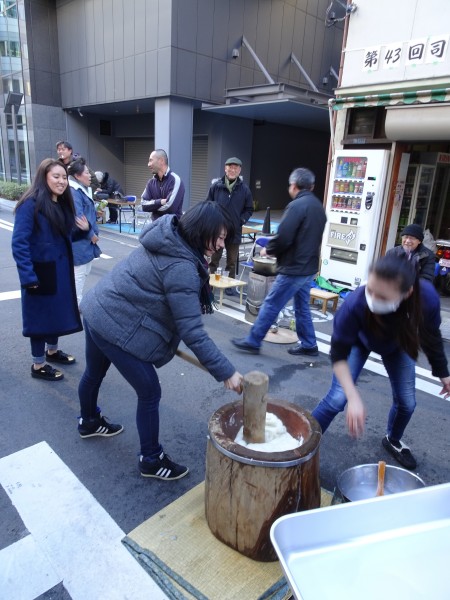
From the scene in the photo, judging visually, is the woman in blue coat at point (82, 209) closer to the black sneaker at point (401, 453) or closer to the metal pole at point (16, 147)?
the black sneaker at point (401, 453)

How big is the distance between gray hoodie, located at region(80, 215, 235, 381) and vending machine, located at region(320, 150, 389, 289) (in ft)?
17.3

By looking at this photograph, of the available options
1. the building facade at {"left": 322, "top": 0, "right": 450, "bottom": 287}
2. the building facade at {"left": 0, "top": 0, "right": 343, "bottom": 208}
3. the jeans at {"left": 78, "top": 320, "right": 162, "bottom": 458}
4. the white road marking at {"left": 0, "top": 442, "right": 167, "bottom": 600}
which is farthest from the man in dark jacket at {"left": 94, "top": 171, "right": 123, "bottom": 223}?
the white road marking at {"left": 0, "top": 442, "right": 167, "bottom": 600}

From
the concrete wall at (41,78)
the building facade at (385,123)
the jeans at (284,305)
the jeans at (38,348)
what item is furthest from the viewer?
the concrete wall at (41,78)

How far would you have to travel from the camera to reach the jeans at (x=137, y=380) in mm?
2336

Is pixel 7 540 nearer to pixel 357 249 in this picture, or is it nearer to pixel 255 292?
pixel 255 292

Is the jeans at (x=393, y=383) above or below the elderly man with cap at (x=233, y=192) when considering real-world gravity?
below

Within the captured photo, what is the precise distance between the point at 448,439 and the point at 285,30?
14661 millimetres

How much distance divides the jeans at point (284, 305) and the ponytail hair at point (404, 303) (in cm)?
Answer: 200

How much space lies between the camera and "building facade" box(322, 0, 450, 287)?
5828mm

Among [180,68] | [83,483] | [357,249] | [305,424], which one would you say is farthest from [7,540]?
[180,68]

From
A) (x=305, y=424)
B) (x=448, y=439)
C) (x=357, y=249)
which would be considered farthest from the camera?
(x=357, y=249)

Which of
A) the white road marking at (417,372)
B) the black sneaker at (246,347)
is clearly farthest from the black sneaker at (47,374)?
the white road marking at (417,372)

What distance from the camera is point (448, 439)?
329 centimetres

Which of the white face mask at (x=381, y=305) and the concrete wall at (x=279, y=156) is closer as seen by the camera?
the white face mask at (x=381, y=305)
